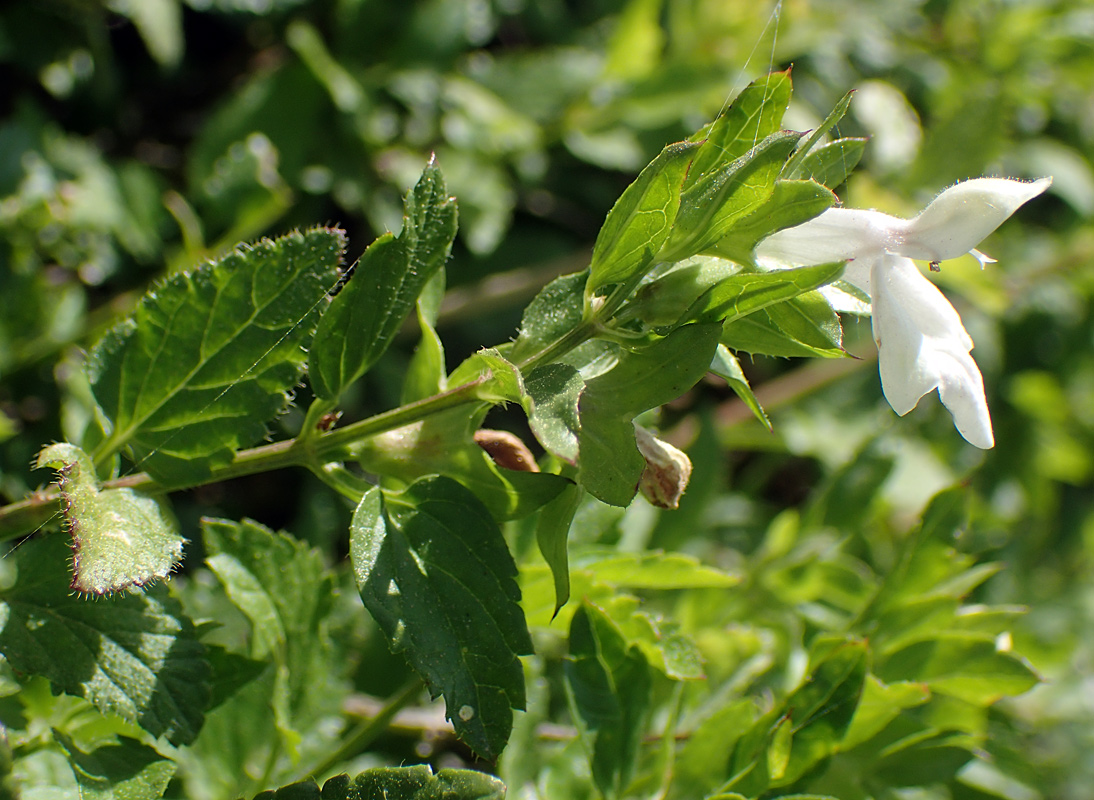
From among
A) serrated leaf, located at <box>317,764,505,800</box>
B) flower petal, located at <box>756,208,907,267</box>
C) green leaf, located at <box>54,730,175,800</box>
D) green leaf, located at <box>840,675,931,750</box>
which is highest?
flower petal, located at <box>756,208,907,267</box>

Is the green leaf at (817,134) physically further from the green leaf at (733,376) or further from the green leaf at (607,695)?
the green leaf at (607,695)

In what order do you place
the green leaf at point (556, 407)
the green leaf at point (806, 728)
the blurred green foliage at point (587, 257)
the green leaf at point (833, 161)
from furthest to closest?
1. the blurred green foliage at point (587, 257)
2. the green leaf at point (806, 728)
3. the green leaf at point (833, 161)
4. the green leaf at point (556, 407)

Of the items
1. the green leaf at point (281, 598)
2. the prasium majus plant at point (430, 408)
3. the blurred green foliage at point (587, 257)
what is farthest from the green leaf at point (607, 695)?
the green leaf at point (281, 598)

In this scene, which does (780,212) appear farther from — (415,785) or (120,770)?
(120,770)

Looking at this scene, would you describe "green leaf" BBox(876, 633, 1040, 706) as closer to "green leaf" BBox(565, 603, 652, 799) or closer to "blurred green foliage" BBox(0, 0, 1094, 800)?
"blurred green foliage" BBox(0, 0, 1094, 800)

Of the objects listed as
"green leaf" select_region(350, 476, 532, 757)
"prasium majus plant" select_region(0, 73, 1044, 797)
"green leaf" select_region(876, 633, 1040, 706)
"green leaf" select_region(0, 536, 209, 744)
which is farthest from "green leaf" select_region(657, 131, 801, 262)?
"green leaf" select_region(876, 633, 1040, 706)

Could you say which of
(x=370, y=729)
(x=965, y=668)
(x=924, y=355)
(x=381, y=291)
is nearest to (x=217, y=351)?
(x=381, y=291)

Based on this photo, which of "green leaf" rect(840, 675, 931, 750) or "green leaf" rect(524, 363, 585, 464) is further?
"green leaf" rect(840, 675, 931, 750)
